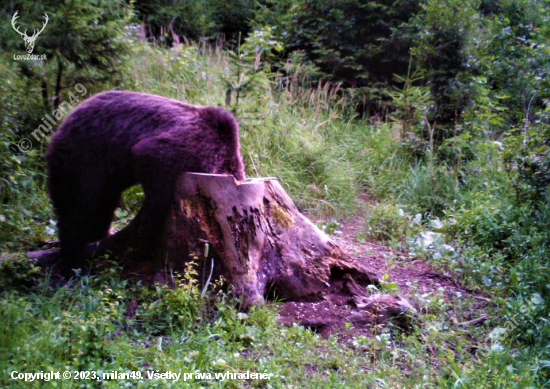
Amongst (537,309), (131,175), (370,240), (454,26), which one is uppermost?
(454,26)

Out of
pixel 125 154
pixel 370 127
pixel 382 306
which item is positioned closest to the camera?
pixel 125 154

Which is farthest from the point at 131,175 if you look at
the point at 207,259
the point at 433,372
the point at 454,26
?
the point at 454,26

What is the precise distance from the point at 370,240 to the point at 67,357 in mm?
4387

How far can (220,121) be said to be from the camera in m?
4.65

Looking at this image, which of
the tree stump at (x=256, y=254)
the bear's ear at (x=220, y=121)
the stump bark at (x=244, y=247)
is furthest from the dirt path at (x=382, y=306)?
the bear's ear at (x=220, y=121)

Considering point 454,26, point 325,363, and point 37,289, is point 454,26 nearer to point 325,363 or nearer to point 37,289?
point 325,363

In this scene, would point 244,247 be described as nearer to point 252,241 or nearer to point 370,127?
point 252,241

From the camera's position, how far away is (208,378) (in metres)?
3.46

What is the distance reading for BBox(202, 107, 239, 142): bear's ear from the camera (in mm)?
4641

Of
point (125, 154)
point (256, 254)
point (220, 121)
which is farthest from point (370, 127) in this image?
point (125, 154)

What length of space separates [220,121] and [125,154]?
2.70 feet

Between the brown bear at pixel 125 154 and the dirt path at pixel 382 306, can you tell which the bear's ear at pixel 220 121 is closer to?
the brown bear at pixel 125 154

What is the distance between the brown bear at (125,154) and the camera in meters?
4.39

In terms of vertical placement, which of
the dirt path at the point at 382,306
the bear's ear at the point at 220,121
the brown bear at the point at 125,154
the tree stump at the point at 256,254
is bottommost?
the dirt path at the point at 382,306
